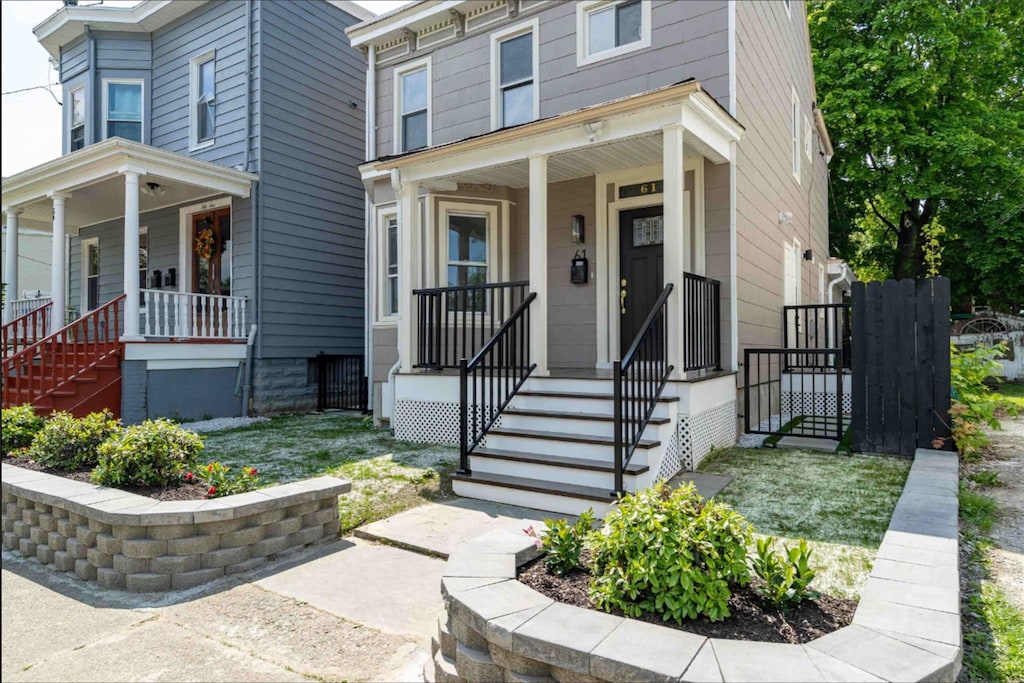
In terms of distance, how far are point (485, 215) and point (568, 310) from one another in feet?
5.68

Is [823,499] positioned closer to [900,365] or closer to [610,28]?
[900,365]

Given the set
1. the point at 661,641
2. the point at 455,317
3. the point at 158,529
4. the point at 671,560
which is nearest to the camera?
the point at 661,641

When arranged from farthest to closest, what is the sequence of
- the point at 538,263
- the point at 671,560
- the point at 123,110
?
the point at 123,110 < the point at 538,263 < the point at 671,560

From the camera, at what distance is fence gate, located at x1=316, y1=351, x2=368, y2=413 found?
11.1 meters

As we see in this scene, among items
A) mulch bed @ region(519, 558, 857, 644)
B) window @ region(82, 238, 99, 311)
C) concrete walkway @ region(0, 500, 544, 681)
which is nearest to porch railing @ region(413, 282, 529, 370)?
concrete walkway @ region(0, 500, 544, 681)

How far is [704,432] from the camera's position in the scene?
5723 mm

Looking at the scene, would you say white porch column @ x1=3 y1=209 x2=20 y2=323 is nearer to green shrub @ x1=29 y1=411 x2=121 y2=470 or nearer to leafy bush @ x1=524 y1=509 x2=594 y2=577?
green shrub @ x1=29 y1=411 x2=121 y2=470

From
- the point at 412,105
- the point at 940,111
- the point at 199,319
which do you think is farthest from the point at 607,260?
the point at 940,111

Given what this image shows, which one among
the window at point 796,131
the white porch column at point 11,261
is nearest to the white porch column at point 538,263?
the window at point 796,131

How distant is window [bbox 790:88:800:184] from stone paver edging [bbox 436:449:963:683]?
893 cm

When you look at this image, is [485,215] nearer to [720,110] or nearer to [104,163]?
[720,110]

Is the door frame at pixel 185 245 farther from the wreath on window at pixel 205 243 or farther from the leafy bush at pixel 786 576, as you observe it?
the leafy bush at pixel 786 576

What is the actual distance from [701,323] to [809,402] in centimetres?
344

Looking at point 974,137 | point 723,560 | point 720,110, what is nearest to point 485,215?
point 720,110
